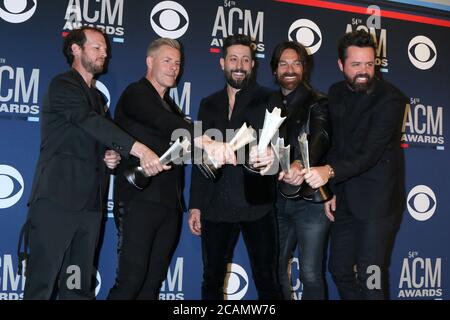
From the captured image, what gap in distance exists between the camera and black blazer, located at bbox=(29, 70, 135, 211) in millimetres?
2318

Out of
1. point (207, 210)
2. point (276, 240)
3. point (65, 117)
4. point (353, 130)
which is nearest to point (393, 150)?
point (353, 130)

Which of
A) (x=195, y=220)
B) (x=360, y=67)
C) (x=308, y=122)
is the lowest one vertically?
(x=195, y=220)

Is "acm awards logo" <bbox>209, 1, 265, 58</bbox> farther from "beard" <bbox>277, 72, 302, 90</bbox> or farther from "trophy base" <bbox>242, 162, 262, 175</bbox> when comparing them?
"trophy base" <bbox>242, 162, 262, 175</bbox>

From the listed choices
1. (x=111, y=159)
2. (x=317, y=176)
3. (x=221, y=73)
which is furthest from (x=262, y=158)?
(x=221, y=73)

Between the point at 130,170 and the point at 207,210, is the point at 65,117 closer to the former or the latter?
the point at 130,170

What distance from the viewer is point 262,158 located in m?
2.15

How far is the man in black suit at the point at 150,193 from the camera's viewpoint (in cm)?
238

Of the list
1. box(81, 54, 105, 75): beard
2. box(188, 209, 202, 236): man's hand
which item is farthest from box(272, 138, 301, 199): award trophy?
box(81, 54, 105, 75): beard

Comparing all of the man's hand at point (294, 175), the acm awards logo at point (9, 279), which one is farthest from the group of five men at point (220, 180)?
the acm awards logo at point (9, 279)

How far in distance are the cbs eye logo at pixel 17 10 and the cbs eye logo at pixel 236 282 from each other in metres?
2.04

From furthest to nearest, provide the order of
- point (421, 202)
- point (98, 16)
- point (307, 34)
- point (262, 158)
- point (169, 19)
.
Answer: point (421, 202) < point (307, 34) < point (169, 19) < point (98, 16) < point (262, 158)

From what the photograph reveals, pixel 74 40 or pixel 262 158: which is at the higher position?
pixel 74 40

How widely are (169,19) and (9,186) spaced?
1.47 metres

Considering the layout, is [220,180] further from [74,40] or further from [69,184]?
[74,40]
